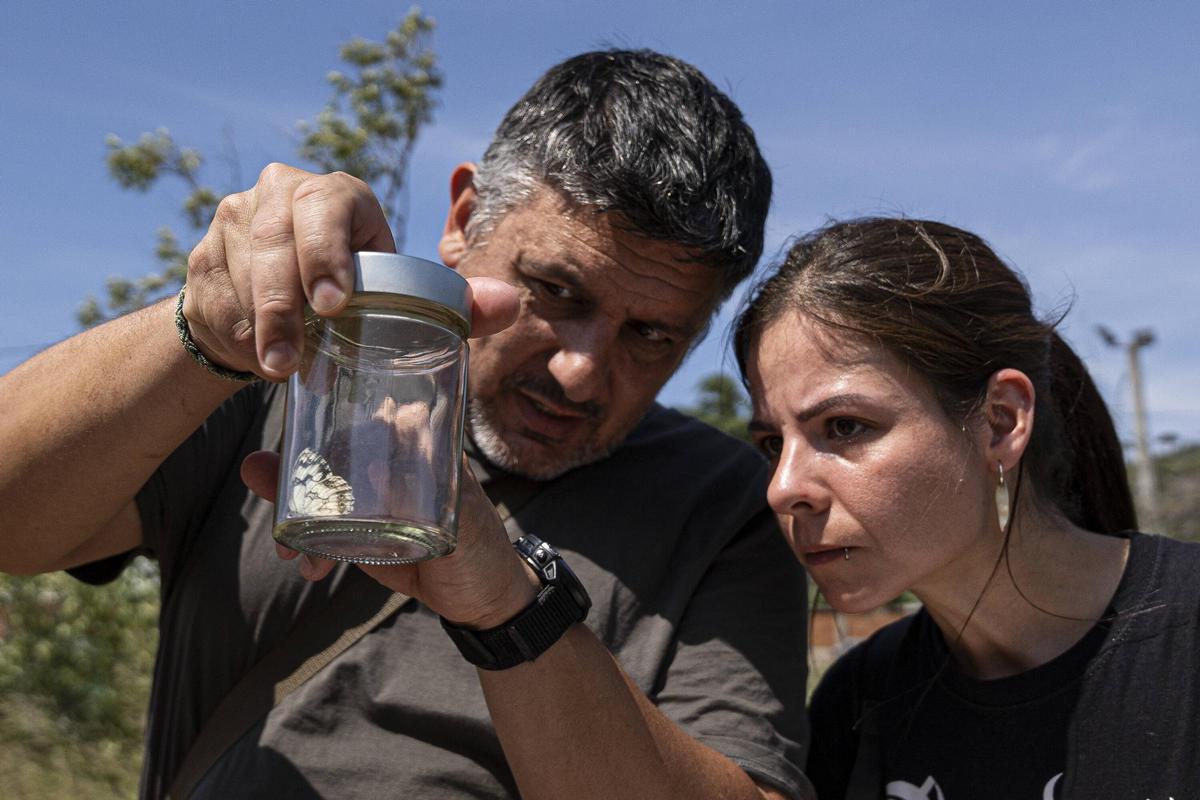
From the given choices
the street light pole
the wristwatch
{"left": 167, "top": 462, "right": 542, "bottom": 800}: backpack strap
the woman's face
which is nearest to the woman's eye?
the woman's face

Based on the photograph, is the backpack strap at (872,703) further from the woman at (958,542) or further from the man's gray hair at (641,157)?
the man's gray hair at (641,157)

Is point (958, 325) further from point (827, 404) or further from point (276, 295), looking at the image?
point (276, 295)

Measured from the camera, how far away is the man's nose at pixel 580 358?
2641mm

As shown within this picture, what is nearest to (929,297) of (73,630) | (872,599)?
(872,599)

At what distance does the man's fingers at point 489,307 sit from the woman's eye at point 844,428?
3.29ft

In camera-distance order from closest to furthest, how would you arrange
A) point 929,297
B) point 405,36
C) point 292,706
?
point 292,706, point 929,297, point 405,36

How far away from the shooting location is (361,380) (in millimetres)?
1583

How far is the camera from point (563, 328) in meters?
2.66

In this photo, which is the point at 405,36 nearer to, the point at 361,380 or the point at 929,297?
the point at 929,297

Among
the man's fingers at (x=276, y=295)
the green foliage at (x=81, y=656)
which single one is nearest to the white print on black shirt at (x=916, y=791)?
the man's fingers at (x=276, y=295)

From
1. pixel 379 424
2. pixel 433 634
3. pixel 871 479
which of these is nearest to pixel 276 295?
pixel 379 424

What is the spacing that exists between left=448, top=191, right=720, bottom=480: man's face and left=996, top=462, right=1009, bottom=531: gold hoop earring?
0.80 metres

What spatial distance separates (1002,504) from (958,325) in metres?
0.41

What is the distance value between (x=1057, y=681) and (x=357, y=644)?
1.42m
